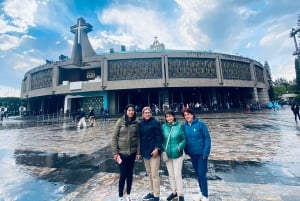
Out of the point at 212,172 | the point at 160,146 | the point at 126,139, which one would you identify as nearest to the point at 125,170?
the point at 126,139

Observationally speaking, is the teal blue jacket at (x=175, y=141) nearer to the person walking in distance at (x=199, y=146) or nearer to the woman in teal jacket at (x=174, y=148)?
the woman in teal jacket at (x=174, y=148)

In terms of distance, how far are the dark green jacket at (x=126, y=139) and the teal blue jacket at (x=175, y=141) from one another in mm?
493

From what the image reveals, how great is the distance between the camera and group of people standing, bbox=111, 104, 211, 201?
10.1ft

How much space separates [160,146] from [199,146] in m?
0.65

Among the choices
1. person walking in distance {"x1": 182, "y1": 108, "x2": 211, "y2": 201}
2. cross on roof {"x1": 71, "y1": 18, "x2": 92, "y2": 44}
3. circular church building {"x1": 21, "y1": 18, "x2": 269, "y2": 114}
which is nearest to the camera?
person walking in distance {"x1": 182, "y1": 108, "x2": 211, "y2": 201}

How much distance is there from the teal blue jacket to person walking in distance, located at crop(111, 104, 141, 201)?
1.65 ft

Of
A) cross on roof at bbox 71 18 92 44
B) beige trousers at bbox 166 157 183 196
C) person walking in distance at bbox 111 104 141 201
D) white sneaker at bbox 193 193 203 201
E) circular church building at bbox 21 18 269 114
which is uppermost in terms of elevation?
cross on roof at bbox 71 18 92 44

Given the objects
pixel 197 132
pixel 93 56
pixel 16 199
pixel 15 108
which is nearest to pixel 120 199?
pixel 197 132

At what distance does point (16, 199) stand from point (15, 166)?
8.47 feet

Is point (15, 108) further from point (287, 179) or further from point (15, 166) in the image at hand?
point (287, 179)

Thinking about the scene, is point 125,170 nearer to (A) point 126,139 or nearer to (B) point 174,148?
(A) point 126,139

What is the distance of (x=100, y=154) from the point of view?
6.58m

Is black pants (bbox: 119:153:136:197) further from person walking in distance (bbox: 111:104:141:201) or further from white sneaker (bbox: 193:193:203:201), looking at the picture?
white sneaker (bbox: 193:193:203:201)

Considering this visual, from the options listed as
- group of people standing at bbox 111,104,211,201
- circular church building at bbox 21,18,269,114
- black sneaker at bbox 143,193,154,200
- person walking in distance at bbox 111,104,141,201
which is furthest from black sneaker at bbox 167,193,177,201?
circular church building at bbox 21,18,269,114
